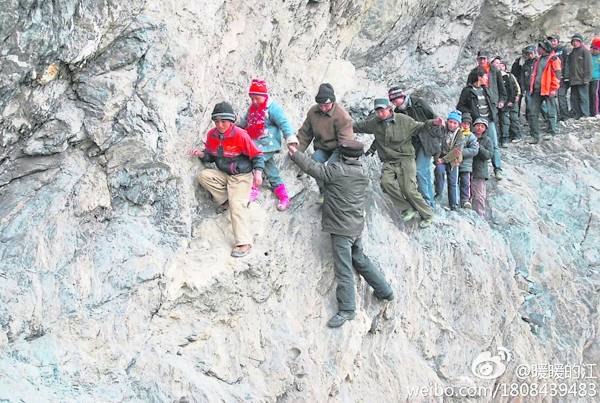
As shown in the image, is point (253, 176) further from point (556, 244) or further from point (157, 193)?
point (556, 244)

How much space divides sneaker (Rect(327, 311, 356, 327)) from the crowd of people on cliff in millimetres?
14

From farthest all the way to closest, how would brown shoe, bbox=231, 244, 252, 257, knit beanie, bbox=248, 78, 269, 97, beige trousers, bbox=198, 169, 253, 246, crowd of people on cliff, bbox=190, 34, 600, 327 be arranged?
knit beanie, bbox=248, 78, 269, 97
crowd of people on cliff, bbox=190, 34, 600, 327
beige trousers, bbox=198, 169, 253, 246
brown shoe, bbox=231, 244, 252, 257

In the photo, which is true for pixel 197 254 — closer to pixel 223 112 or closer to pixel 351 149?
pixel 223 112

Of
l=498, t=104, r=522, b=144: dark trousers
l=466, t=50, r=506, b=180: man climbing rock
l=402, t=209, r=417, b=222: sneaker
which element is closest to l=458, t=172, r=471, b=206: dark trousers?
l=466, t=50, r=506, b=180: man climbing rock

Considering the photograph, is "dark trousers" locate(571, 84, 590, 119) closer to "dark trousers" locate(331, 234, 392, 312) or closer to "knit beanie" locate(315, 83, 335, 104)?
"knit beanie" locate(315, 83, 335, 104)

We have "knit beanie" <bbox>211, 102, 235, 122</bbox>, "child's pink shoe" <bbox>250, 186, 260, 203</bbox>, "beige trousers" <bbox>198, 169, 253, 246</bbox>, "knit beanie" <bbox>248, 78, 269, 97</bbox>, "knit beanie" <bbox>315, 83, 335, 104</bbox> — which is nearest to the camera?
"knit beanie" <bbox>211, 102, 235, 122</bbox>

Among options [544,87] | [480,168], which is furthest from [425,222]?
[544,87]

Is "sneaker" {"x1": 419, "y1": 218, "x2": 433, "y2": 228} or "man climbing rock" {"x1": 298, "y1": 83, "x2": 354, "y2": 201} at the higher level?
"man climbing rock" {"x1": 298, "y1": 83, "x2": 354, "y2": 201}

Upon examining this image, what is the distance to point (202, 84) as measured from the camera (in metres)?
8.99

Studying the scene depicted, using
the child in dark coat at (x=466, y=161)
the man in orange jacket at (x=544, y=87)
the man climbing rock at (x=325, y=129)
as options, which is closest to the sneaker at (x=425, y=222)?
the child in dark coat at (x=466, y=161)

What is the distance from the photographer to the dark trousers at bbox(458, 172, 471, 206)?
11766mm

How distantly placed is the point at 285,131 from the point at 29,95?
11.1ft

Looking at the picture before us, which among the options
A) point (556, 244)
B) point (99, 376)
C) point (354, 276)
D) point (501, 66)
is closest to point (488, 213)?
point (556, 244)

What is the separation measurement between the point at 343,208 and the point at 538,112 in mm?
7709
